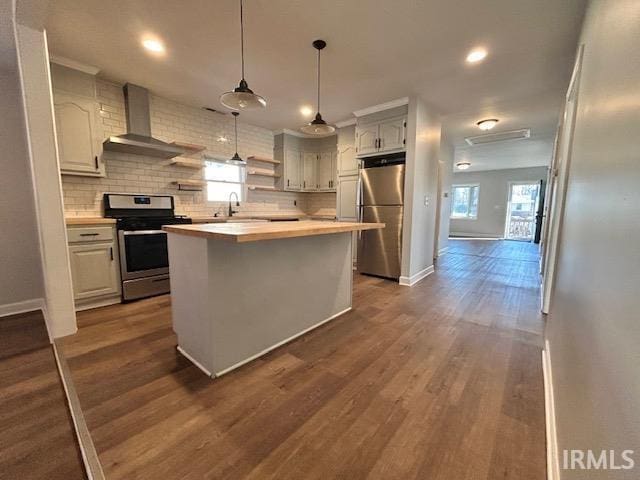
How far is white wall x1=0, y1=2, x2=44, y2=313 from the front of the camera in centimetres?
273

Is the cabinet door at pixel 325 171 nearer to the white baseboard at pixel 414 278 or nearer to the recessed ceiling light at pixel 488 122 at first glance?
the white baseboard at pixel 414 278

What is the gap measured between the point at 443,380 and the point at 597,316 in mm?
1132

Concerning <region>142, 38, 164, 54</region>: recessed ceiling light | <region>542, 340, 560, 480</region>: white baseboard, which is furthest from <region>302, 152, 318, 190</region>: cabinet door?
<region>542, 340, 560, 480</region>: white baseboard

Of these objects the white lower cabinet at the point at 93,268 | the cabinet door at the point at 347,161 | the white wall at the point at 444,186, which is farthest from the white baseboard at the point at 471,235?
the white lower cabinet at the point at 93,268

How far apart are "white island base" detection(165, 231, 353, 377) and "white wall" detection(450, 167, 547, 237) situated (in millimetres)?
10061

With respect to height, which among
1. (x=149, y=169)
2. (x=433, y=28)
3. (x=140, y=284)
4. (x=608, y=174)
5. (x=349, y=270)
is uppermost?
(x=433, y=28)

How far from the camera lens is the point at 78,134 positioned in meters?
2.95

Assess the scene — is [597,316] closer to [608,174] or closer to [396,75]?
[608,174]

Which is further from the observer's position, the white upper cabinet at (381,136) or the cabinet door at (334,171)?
the cabinet door at (334,171)

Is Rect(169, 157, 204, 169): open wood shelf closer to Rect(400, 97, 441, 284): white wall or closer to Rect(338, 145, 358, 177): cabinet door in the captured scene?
Rect(338, 145, 358, 177): cabinet door

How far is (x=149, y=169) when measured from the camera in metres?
3.72

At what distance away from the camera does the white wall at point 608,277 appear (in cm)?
59

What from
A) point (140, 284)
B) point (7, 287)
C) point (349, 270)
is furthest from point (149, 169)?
point (349, 270)

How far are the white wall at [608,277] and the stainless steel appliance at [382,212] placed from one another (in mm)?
2545
